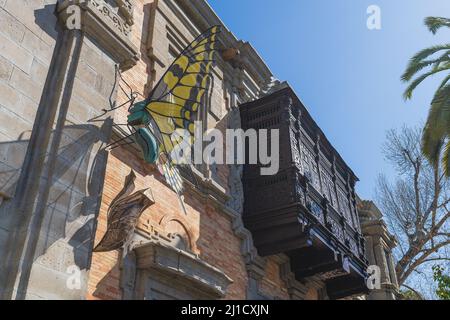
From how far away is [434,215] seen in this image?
21438mm

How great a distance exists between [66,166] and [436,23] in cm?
1277

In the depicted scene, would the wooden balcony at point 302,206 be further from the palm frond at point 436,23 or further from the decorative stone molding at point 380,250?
the palm frond at point 436,23

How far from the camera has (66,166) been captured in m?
6.25

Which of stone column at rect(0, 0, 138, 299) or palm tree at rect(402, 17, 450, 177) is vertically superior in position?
palm tree at rect(402, 17, 450, 177)

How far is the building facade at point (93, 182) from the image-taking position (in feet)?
18.6

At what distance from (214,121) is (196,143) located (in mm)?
1142

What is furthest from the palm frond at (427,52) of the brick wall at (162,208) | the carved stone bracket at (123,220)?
the carved stone bracket at (123,220)

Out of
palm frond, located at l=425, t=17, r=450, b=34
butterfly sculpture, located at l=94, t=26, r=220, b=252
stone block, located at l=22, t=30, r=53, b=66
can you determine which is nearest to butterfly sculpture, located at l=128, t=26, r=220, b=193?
butterfly sculpture, located at l=94, t=26, r=220, b=252

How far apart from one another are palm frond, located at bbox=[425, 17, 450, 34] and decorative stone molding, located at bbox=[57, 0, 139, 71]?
10.4 meters

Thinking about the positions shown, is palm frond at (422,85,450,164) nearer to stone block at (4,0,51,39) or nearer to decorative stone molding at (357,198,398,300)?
decorative stone molding at (357,198,398,300)

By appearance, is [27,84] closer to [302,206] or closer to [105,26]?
[105,26]

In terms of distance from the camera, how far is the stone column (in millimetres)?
5453
